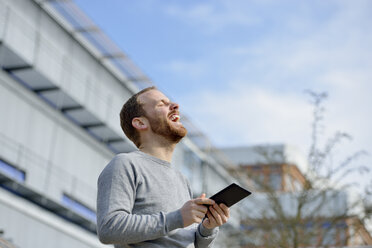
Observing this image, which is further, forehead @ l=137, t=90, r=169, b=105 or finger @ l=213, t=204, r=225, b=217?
forehead @ l=137, t=90, r=169, b=105

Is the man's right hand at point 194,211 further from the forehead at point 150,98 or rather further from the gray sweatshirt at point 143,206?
the forehead at point 150,98

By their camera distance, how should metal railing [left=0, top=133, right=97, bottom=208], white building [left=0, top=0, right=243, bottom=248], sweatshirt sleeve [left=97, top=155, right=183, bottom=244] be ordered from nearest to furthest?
sweatshirt sleeve [left=97, top=155, right=183, bottom=244] → white building [left=0, top=0, right=243, bottom=248] → metal railing [left=0, top=133, right=97, bottom=208]

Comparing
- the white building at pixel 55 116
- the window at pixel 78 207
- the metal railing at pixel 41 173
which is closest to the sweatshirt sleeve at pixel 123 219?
the white building at pixel 55 116

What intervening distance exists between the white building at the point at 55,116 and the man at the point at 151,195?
612 inches

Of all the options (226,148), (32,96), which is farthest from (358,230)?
(226,148)

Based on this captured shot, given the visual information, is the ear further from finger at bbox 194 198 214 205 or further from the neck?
finger at bbox 194 198 214 205

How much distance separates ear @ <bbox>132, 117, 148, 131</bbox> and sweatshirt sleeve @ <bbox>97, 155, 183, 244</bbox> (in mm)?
381

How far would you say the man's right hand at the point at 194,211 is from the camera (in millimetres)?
3068

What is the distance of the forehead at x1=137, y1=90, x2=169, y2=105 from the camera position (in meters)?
3.68

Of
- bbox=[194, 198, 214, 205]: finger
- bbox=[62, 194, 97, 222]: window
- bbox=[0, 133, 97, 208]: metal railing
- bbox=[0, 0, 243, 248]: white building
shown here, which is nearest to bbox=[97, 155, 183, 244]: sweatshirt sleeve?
bbox=[194, 198, 214, 205]: finger

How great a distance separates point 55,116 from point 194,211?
2113 centimetres

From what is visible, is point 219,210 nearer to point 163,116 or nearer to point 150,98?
point 163,116

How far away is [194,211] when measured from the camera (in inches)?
121

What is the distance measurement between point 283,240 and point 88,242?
1157cm
